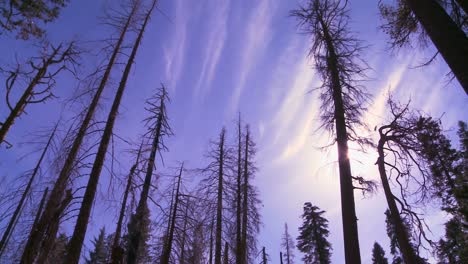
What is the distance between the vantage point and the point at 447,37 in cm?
420

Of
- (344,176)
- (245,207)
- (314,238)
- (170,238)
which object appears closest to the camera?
(344,176)

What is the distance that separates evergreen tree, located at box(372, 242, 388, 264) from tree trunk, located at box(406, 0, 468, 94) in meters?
45.1

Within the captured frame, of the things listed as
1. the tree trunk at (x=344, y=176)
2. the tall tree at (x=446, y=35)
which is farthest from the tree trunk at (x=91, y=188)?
the tall tree at (x=446, y=35)

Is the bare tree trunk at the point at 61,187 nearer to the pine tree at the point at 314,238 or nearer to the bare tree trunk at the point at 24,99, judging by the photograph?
the bare tree trunk at the point at 24,99

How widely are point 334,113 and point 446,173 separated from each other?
14.9 meters

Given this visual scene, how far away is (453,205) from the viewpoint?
16453 mm

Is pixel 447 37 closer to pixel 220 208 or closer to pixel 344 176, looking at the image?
pixel 344 176

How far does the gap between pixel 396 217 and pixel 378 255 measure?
38.6 m

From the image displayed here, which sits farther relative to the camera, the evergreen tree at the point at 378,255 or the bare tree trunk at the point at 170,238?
the evergreen tree at the point at 378,255

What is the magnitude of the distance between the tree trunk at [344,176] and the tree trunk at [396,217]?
10.1 ft

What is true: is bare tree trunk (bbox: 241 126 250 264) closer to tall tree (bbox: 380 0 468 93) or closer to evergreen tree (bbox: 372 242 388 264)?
tall tree (bbox: 380 0 468 93)

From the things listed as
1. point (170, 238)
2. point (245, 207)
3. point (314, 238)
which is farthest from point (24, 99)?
point (314, 238)

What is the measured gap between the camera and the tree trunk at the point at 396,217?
8875 millimetres

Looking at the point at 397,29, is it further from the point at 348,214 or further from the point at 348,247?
the point at 348,247
